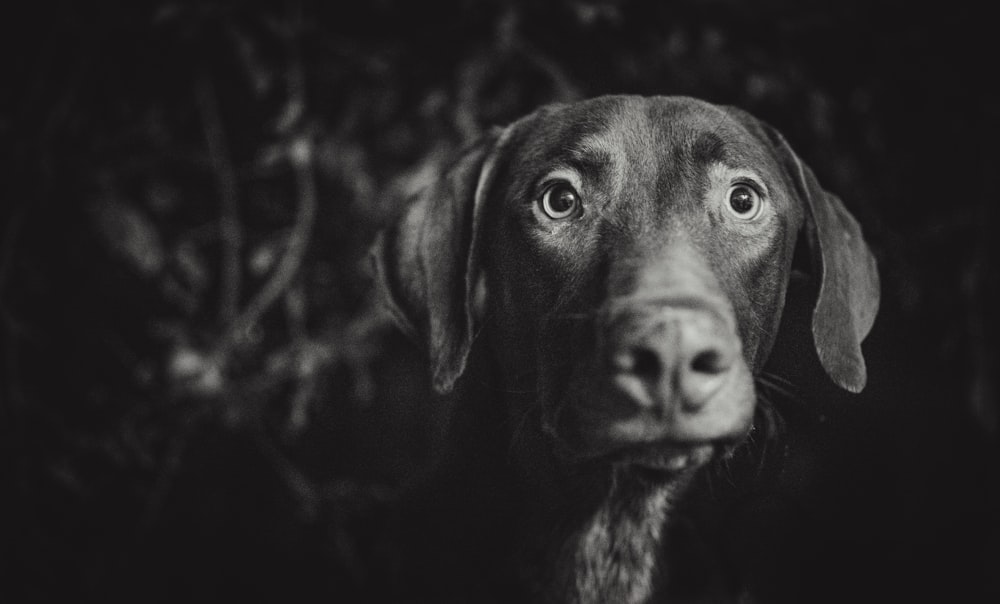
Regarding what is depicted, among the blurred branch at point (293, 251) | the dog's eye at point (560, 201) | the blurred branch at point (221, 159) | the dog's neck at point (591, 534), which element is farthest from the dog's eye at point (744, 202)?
the blurred branch at point (221, 159)

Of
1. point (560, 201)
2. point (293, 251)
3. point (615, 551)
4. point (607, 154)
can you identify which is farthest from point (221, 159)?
point (615, 551)

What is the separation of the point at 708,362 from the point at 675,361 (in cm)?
6

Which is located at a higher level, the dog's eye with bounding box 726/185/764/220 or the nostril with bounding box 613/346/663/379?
the dog's eye with bounding box 726/185/764/220

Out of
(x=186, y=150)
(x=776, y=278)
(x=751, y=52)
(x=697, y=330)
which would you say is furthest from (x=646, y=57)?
(x=186, y=150)

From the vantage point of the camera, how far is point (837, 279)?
1.45 m

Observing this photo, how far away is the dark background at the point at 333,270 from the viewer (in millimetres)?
2117

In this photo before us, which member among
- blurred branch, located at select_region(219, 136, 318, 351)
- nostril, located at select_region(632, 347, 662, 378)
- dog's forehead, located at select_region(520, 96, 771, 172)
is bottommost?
nostril, located at select_region(632, 347, 662, 378)

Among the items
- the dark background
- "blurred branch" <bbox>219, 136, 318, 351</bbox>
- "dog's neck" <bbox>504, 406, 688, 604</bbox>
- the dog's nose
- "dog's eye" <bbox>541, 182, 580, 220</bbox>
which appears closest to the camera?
the dog's nose

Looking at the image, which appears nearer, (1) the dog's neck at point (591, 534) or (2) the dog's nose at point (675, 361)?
(2) the dog's nose at point (675, 361)

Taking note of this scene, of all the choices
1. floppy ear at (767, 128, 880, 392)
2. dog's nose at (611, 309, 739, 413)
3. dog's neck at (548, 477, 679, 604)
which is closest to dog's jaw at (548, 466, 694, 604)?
dog's neck at (548, 477, 679, 604)

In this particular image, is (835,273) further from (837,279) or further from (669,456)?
(669,456)

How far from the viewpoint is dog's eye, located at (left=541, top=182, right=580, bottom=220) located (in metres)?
1.52

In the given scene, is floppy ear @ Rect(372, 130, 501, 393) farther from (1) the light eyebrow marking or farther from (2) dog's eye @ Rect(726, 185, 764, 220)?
(2) dog's eye @ Rect(726, 185, 764, 220)

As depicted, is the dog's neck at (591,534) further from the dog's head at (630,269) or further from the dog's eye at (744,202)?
the dog's eye at (744,202)
